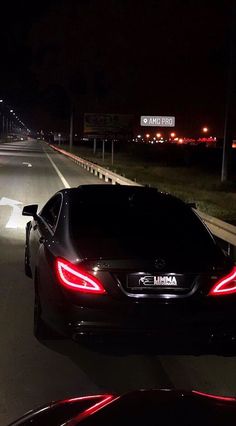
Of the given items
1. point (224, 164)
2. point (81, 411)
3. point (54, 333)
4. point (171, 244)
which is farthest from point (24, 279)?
point (224, 164)

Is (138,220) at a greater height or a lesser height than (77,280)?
greater

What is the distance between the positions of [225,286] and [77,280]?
47.2 inches

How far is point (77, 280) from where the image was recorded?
5113 millimetres

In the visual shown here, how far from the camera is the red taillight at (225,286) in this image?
5.12 metres

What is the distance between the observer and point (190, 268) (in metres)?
5.11

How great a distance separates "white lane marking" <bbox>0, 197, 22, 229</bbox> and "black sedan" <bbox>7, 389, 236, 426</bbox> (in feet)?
36.9

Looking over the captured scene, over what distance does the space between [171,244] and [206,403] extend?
110 inches

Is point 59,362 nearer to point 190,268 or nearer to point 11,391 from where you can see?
point 11,391

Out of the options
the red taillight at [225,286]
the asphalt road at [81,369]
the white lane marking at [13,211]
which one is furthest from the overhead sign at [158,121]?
the red taillight at [225,286]

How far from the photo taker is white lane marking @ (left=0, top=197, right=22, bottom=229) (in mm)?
14312

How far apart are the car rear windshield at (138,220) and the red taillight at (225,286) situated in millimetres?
408

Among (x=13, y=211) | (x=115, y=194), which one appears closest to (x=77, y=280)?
(x=115, y=194)

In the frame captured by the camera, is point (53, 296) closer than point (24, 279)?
Yes

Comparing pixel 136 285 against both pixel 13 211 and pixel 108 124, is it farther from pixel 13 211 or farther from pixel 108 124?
pixel 108 124
